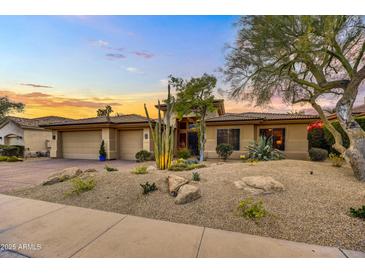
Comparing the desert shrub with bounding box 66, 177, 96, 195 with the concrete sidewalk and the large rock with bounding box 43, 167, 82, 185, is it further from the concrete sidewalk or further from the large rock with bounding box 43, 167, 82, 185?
the large rock with bounding box 43, 167, 82, 185

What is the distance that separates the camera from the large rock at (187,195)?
395 cm

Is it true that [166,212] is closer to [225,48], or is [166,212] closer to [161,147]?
[161,147]

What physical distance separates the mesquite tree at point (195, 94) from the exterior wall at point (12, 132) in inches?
679

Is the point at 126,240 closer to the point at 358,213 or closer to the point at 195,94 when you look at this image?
the point at 358,213

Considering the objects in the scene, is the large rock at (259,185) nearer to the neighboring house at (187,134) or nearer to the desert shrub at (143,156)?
the neighboring house at (187,134)

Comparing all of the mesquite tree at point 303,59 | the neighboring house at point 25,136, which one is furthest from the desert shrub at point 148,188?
the neighboring house at point 25,136

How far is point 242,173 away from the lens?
5.38 meters

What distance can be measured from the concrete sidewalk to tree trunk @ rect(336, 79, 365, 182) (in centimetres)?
387

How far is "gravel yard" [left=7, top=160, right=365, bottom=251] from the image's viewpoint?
2.89 metres

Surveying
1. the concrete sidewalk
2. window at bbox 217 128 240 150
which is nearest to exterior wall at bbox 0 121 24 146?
the concrete sidewalk

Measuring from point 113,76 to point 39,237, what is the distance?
7226 millimetres

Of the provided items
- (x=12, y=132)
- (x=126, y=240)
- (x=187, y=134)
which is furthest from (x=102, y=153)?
(x=126, y=240)

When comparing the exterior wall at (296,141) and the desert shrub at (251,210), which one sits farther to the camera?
the exterior wall at (296,141)
